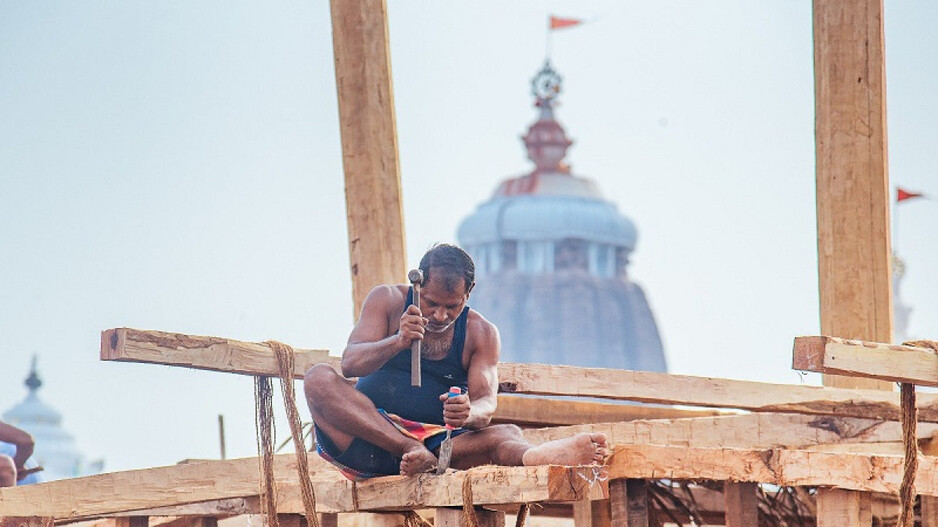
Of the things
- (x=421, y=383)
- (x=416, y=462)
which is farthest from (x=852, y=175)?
(x=416, y=462)

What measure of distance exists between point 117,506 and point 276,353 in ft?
3.05

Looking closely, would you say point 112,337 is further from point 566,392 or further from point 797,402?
point 797,402

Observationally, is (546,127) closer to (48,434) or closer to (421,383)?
(48,434)

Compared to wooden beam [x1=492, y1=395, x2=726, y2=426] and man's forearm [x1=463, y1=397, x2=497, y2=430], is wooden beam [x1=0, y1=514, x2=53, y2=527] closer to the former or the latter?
man's forearm [x1=463, y1=397, x2=497, y2=430]

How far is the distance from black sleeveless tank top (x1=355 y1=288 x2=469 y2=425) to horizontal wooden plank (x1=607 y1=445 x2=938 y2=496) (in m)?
0.67

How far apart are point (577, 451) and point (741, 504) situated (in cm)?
115

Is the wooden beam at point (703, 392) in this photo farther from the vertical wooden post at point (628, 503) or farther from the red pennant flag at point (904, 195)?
the red pennant flag at point (904, 195)

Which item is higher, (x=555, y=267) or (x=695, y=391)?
(x=555, y=267)

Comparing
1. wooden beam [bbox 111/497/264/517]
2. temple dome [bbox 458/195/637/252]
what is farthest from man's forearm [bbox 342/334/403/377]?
temple dome [bbox 458/195/637/252]

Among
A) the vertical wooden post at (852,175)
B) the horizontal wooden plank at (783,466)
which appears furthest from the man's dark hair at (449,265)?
the vertical wooden post at (852,175)

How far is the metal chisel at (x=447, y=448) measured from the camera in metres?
5.89

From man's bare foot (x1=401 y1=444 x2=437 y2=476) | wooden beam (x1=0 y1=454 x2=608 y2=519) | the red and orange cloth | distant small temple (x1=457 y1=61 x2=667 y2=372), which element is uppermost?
distant small temple (x1=457 y1=61 x2=667 y2=372)

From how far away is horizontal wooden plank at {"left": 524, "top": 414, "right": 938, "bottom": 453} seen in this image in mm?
7582

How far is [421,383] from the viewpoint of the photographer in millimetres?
6219
